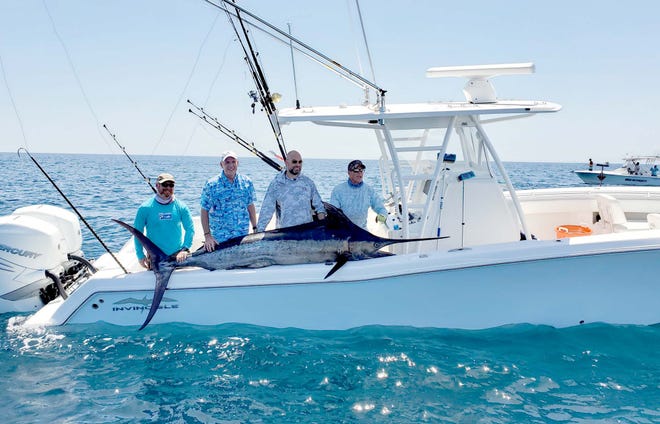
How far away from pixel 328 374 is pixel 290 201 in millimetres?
1627

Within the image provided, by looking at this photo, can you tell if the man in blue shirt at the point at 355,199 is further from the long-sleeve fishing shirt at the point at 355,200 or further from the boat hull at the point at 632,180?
the boat hull at the point at 632,180

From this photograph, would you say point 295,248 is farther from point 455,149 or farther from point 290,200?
point 455,149

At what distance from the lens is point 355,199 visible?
4.88 meters

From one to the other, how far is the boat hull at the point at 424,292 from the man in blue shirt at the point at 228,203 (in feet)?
1.84

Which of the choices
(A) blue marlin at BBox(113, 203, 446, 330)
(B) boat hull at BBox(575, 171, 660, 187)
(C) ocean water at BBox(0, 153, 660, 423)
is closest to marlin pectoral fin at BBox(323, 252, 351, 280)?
(A) blue marlin at BBox(113, 203, 446, 330)

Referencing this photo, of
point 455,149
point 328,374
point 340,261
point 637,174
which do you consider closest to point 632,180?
point 637,174

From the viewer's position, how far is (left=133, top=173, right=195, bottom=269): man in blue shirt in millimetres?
4727

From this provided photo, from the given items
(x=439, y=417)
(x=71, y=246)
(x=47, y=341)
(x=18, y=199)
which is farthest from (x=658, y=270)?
(x=18, y=199)

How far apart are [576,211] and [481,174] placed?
9.76ft

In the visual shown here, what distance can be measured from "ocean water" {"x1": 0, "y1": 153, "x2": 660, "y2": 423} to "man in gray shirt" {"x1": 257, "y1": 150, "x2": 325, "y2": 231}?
1.04m

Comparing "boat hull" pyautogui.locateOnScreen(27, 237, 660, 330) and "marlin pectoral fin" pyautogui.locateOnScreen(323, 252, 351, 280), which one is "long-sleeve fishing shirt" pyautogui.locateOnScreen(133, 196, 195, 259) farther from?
"marlin pectoral fin" pyautogui.locateOnScreen(323, 252, 351, 280)

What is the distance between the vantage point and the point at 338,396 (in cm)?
371

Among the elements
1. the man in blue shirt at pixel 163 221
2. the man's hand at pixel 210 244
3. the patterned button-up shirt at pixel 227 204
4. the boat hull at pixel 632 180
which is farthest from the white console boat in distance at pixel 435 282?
the boat hull at pixel 632 180

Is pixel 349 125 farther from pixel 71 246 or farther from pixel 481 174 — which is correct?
pixel 71 246
